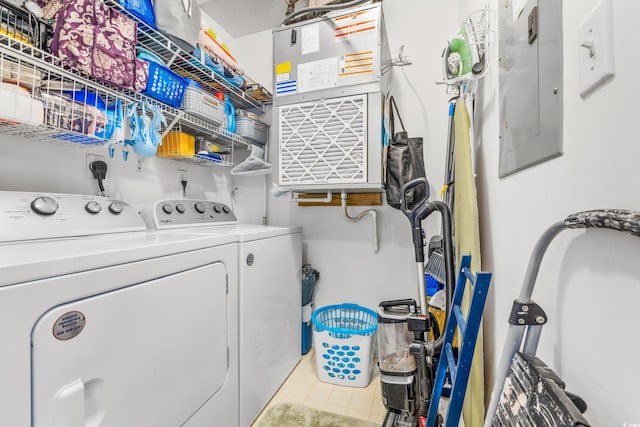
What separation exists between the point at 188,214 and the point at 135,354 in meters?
1.07

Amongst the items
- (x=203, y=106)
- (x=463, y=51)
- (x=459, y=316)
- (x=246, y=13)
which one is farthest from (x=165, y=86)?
(x=459, y=316)

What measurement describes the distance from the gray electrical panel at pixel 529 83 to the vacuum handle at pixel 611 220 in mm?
278

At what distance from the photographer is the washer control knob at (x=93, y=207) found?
1284mm

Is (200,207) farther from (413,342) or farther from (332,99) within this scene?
(413,342)

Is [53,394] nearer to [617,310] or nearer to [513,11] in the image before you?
[617,310]

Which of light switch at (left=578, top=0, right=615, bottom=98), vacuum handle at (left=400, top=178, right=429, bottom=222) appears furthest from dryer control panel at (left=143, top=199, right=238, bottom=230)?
light switch at (left=578, top=0, right=615, bottom=98)

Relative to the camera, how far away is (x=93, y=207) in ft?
4.28

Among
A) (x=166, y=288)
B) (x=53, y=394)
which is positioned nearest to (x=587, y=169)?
(x=166, y=288)

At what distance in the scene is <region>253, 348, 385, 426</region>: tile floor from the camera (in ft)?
5.39

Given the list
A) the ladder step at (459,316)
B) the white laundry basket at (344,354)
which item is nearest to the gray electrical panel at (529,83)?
the ladder step at (459,316)

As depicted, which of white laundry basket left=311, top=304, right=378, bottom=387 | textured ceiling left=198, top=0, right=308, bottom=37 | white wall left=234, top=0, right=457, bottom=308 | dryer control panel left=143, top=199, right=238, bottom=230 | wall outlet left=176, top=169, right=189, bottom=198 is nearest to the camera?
dryer control panel left=143, top=199, right=238, bottom=230

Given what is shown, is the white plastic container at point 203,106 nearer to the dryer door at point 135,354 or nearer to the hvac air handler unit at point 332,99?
the hvac air handler unit at point 332,99

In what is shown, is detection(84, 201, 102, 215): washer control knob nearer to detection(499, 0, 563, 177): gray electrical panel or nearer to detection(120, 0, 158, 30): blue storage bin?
detection(120, 0, 158, 30): blue storage bin

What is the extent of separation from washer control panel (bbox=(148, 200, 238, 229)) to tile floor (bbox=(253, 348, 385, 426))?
48.6 inches
